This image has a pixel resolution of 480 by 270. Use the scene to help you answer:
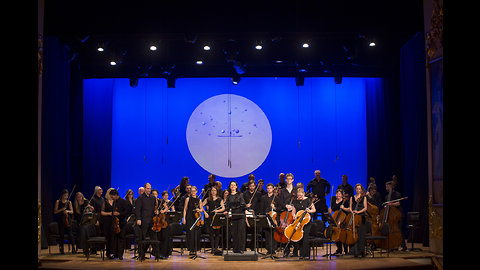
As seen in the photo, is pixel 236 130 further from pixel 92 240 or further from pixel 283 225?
pixel 92 240

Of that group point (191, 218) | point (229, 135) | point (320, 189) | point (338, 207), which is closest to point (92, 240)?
point (191, 218)

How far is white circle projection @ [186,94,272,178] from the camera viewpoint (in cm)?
1452

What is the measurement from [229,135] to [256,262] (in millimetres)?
5588

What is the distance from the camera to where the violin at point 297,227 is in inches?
381

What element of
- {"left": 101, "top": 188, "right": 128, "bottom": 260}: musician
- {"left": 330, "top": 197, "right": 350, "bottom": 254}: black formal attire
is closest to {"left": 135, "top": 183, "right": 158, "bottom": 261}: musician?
{"left": 101, "top": 188, "right": 128, "bottom": 260}: musician

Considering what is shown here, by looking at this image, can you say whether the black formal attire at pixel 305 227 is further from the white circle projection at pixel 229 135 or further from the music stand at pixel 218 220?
the white circle projection at pixel 229 135

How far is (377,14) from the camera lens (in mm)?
10234

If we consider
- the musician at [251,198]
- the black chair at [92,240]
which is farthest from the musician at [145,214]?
the musician at [251,198]

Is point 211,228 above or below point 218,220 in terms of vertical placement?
below

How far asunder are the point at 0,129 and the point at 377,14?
323 inches

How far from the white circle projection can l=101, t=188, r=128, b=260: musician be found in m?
4.51

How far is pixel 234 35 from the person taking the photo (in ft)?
37.4
